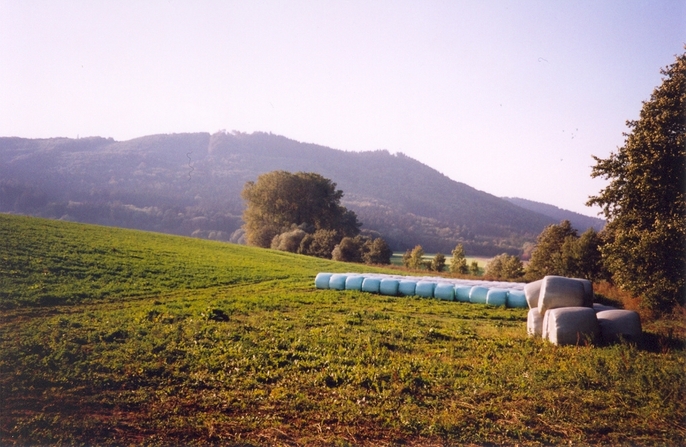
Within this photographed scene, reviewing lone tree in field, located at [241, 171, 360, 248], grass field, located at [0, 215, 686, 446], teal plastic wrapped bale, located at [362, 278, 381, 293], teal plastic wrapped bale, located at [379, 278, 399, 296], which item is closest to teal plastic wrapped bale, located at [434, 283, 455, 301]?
teal plastic wrapped bale, located at [379, 278, 399, 296]

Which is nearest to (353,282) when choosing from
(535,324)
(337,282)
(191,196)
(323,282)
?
(337,282)

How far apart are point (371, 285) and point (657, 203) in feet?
45.7

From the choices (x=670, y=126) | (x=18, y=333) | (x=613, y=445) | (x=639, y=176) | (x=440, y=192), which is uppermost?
(x=440, y=192)

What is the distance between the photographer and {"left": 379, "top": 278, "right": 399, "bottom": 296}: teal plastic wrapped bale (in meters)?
24.2

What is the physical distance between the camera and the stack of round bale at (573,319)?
42.5 feet

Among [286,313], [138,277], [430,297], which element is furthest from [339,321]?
[138,277]

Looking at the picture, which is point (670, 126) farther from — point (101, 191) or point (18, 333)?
point (101, 191)

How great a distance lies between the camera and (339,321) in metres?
16.2

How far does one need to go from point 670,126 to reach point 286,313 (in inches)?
726

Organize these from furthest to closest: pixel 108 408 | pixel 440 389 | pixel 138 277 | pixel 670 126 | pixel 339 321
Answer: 1. pixel 138 277
2. pixel 670 126
3. pixel 339 321
4. pixel 440 389
5. pixel 108 408

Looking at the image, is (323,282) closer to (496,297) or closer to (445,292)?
(445,292)

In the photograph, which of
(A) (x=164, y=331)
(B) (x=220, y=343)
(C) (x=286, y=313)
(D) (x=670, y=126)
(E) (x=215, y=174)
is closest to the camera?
(B) (x=220, y=343)

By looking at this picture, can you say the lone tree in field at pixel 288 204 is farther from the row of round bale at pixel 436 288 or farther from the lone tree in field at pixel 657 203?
the lone tree in field at pixel 657 203

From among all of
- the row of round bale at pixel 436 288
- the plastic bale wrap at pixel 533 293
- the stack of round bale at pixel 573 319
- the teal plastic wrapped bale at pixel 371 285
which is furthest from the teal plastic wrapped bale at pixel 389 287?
the stack of round bale at pixel 573 319
